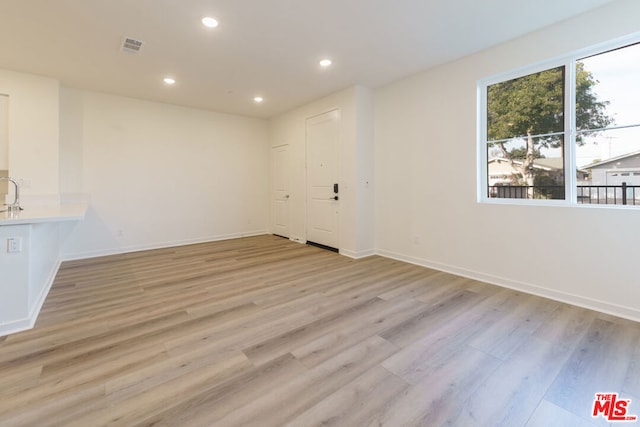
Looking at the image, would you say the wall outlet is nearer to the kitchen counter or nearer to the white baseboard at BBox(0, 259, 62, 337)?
the kitchen counter

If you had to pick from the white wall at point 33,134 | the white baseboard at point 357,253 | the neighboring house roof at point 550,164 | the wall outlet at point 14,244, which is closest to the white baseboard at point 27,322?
the wall outlet at point 14,244

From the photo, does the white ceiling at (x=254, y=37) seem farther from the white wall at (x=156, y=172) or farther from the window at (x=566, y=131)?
the white wall at (x=156, y=172)

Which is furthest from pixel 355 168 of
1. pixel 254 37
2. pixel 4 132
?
pixel 4 132

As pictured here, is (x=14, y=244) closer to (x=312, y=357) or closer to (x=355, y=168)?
(x=312, y=357)

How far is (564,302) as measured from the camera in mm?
2891

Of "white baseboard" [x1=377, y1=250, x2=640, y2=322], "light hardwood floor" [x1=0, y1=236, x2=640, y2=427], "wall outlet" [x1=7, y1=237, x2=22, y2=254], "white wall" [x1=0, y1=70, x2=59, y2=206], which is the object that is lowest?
"light hardwood floor" [x1=0, y1=236, x2=640, y2=427]

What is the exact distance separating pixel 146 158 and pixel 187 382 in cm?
485

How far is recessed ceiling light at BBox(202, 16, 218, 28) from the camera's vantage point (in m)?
2.79

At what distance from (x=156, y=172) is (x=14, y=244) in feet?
11.2

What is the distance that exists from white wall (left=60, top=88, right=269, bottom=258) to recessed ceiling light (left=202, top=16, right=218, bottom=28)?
10.4 feet

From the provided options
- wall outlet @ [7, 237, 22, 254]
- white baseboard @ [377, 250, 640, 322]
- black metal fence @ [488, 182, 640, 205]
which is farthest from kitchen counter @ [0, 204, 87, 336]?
black metal fence @ [488, 182, 640, 205]

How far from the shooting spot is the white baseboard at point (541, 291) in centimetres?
258

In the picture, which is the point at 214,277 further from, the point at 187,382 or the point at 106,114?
the point at 106,114

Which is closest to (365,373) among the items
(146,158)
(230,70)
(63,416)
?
(63,416)
